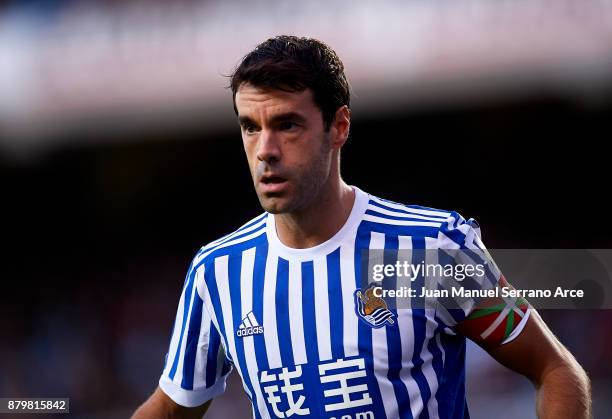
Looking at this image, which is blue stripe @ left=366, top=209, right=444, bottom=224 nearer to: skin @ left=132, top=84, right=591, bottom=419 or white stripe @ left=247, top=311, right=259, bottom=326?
skin @ left=132, top=84, right=591, bottom=419

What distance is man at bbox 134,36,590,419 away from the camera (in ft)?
9.68

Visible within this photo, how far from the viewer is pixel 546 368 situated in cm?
291

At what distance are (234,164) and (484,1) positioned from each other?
11.8ft

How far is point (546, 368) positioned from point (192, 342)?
1.18 metres

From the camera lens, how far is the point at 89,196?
1058cm

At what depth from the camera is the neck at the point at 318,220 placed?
3160 millimetres

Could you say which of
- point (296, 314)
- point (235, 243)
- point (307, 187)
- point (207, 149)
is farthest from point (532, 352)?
point (207, 149)

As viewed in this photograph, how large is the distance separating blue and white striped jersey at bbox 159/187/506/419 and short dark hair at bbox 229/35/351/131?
1.18ft

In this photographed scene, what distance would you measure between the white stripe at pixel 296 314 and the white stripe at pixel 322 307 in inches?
2.2

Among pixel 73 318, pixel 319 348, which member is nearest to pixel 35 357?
pixel 73 318

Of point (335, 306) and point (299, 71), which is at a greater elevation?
point (299, 71)

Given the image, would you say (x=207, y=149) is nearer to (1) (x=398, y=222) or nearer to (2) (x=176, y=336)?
(2) (x=176, y=336)

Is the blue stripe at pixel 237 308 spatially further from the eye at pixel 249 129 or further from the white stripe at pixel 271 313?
the eye at pixel 249 129

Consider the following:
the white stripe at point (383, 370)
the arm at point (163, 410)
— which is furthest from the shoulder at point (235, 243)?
the white stripe at point (383, 370)
